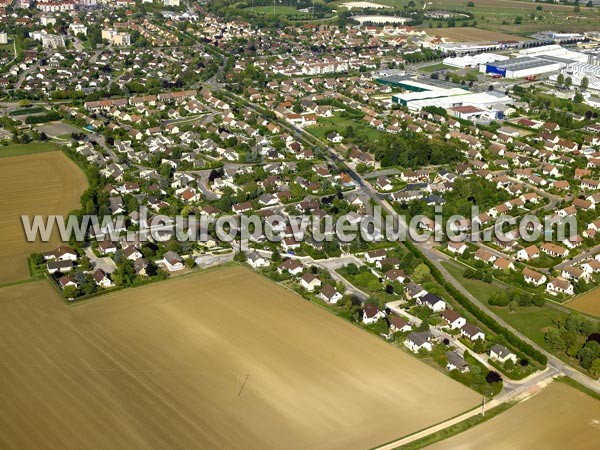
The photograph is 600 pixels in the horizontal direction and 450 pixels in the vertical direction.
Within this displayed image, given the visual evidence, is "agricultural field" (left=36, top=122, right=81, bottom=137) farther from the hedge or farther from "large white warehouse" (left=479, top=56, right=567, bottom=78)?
"large white warehouse" (left=479, top=56, right=567, bottom=78)

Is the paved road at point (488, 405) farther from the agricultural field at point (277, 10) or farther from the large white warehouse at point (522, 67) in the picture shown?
the agricultural field at point (277, 10)

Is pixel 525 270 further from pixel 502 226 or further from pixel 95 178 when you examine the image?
pixel 95 178

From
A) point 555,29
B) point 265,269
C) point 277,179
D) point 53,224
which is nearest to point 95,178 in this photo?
point 53,224

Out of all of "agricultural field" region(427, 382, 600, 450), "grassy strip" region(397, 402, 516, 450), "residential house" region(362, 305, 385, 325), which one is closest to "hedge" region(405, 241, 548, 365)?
"agricultural field" region(427, 382, 600, 450)

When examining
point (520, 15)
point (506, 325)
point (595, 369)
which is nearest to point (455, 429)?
point (595, 369)

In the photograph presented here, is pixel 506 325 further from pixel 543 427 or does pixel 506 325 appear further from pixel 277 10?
pixel 277 10

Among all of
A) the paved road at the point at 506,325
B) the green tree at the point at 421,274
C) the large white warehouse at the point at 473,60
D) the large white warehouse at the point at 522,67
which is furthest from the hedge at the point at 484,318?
the large white warehouse at the point at 473,60
